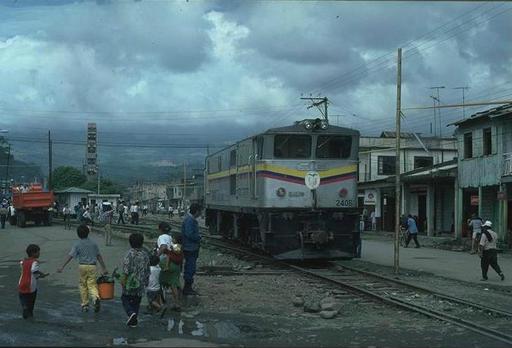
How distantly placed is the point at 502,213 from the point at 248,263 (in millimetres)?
15390

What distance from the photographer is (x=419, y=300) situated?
39.3 feet

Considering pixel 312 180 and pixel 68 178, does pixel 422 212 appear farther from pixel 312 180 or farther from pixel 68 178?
pixel 68 178

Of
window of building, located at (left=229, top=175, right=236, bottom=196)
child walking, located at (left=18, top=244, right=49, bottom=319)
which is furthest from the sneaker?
window of building, located at (left=229, top=175, right=236, bottom=196)

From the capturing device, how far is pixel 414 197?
42125mm

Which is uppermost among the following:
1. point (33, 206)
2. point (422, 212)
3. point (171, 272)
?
point (33, 206)

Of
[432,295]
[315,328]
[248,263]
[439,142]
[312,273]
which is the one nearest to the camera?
[315,328]

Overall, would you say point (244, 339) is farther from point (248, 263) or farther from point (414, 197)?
point (414, 197)

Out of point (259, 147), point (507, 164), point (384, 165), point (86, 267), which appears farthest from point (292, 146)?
point (384, 165)

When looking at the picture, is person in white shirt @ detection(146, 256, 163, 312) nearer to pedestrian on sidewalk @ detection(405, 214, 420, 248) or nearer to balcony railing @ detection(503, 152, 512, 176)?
pedestrian on sidewalk @ detection(405, 214, 420, 248)

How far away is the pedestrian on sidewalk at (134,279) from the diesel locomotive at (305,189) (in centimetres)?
755

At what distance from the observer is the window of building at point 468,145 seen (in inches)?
1257

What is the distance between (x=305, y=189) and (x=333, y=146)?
1584mm

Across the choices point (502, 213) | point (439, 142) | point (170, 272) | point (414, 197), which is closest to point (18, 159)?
point (439, 142)

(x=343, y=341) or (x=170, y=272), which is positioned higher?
(x=170, y=272)
